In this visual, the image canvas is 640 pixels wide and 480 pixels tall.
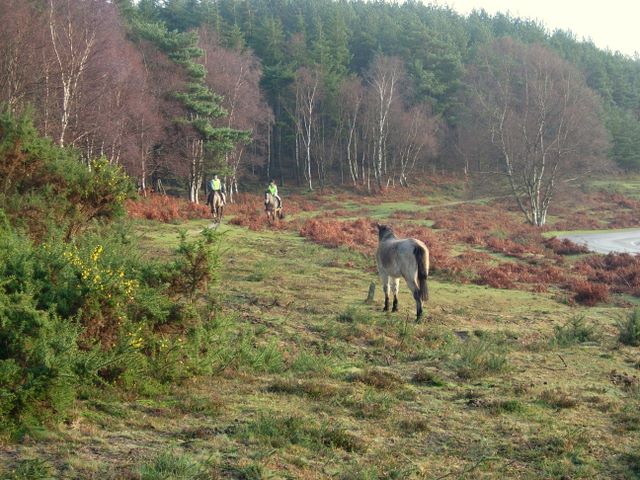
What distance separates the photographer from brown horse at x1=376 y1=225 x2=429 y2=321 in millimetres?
11547

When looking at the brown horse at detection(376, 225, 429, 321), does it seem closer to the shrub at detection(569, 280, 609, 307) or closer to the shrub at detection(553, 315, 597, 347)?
the shrub at detection(553, 315, 597, 347)

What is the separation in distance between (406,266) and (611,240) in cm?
2329

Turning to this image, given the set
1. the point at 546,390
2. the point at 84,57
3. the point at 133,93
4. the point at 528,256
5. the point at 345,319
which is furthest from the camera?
the point at 133,93

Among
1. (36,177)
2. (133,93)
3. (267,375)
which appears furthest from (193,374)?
(133,93)

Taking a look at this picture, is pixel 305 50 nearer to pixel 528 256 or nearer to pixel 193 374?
pixel 528 256

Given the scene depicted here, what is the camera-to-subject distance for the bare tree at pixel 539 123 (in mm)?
36188

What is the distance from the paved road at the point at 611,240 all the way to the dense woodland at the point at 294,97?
4.36 m

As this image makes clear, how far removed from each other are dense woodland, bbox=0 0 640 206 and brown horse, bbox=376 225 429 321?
9298mm

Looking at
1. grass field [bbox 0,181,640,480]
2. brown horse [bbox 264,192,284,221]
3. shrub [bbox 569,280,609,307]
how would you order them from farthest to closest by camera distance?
brown horse [bbox 264,192,284,221] < shrub [bbox 569,280,609,307] < grass field [bbox 0,181,640,480]

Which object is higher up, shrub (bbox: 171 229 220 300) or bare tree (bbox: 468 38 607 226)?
bare tree (bbox: 468 38 607 226)

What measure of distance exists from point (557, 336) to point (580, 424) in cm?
473

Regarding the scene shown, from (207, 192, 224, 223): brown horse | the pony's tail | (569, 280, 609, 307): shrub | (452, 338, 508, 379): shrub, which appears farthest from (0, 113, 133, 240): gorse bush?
(207, 192, 224, 223): brown horse

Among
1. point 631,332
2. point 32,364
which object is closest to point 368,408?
point 32,364

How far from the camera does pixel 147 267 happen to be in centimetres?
697
